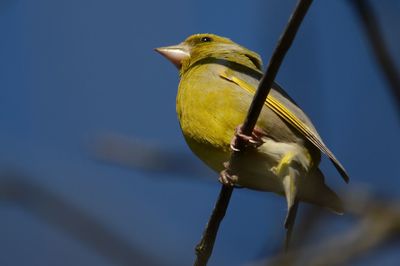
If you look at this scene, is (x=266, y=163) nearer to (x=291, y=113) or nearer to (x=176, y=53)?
(x=291, y=113)

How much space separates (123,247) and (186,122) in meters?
2.97

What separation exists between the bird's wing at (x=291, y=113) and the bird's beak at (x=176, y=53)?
1.02 meters

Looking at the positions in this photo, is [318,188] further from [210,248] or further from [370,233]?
[370,233]

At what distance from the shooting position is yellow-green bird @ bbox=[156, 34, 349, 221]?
4.30 meters

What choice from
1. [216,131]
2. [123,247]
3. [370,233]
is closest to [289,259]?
[370,233]

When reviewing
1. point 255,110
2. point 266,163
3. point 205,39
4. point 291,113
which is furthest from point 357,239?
point 205,39

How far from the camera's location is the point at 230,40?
6.41 metres

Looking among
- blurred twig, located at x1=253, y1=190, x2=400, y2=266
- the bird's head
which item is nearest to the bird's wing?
the bird's head

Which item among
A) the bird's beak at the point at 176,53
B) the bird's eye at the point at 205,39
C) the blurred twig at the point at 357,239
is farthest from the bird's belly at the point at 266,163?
the blurred twig at the point at 357,239

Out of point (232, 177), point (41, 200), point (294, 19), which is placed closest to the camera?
point (41, 200)

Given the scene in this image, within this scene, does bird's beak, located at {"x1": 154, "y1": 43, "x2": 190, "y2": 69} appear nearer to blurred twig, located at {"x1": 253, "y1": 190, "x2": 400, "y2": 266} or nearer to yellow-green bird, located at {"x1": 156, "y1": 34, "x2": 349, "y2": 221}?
yellow-green bird, located at {"x1": 156, "y1": 34, "x2": 349, "y2": 221}

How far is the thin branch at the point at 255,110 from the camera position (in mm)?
2787

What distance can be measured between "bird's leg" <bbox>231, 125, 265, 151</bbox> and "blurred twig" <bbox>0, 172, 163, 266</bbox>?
1925 mm

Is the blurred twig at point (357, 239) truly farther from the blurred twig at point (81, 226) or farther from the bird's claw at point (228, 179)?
the bird's claw at point (228, 179)
